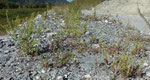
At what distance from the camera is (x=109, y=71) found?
3107 mm

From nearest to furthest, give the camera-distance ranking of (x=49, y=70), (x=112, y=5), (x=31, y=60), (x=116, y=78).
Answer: (x=116, y=78) → (x=49, y=70) → (x=31, y=60) → (x=112, y=5)

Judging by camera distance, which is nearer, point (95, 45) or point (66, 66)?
point (66, 66)

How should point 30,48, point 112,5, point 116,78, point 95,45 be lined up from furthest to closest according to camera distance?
point 112,5
point 95,45
point 30,48
point 116,78

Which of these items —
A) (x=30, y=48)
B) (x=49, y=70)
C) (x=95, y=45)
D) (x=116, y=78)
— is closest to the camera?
(x=116, y=78)

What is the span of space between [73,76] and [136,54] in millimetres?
1774

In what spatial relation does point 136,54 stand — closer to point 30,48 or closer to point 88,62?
point 88,62

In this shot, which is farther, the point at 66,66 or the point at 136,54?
the point at 136,54

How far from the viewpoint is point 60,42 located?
4.46 m

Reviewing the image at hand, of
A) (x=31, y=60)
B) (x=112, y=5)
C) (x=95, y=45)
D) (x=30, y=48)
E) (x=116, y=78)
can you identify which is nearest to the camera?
(x=116, y=78)

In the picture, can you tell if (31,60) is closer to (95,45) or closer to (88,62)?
(88,62)

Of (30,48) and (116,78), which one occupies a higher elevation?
(30,48)

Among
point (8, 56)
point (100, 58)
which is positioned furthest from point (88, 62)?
point (8, 56)

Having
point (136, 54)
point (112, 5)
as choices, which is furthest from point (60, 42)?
point (112, 5)

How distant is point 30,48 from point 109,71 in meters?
1.90
